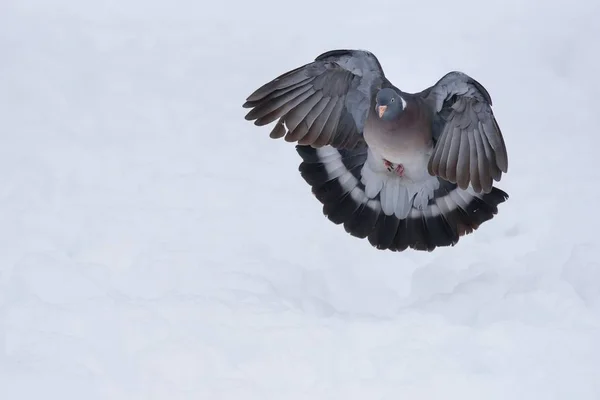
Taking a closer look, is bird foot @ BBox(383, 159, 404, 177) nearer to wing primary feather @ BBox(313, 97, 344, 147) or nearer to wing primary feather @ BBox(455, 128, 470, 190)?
wing primary feather @ BBox(313, 97, 344, 147)

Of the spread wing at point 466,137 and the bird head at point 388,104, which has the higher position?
the bird head at point 388,104

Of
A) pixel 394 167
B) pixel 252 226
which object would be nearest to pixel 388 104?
pixel 394 167

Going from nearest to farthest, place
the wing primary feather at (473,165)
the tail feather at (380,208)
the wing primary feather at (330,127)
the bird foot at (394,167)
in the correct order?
the wing primary feather at (473,165), the wing primary feather at (330,127), the tail feather at (380,208), the bird foot at (394,167)

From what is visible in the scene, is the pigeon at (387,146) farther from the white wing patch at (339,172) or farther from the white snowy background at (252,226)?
the white snowy background at (252,226)

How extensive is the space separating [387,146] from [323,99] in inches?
17.9

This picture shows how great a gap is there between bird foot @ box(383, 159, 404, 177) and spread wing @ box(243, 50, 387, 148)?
26cm

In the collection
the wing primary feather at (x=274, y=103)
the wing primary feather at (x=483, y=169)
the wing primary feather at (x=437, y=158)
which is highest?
the wing primary feather at (x=274, y=103)

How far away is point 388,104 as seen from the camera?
6.02 metres

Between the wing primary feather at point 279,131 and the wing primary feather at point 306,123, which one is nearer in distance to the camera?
the wing primary feather at point 279,131

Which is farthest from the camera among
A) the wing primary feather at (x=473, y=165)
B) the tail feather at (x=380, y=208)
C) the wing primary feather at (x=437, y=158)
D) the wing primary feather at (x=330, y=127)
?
the tail feather at (x=380, y=208)

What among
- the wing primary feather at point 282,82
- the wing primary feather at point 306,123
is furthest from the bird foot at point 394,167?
the wing primary feather at point 282,82

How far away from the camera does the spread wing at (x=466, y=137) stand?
5.75 m

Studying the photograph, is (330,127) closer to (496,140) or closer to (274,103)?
(274,103)

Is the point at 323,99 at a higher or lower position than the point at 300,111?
higher
